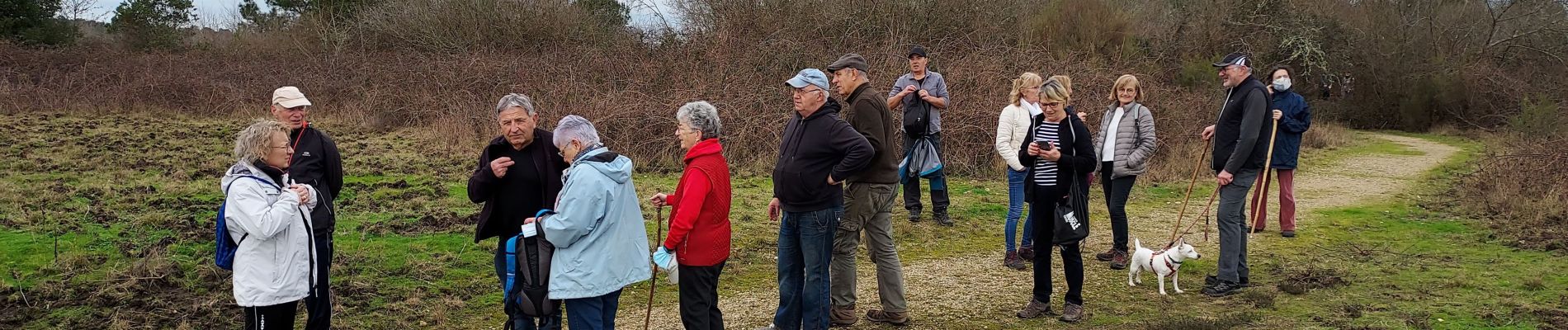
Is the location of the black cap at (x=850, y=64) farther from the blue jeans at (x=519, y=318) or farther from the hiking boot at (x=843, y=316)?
the blue jeans at (x=519, y=318)

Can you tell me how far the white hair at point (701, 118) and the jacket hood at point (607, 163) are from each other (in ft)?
1.13

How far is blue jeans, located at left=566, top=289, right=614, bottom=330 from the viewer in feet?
14.0

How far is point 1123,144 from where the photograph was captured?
22.2 ft

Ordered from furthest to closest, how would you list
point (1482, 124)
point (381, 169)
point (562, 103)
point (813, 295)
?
point (1482, 124) → point (562, 103) → point (381, 169) → point (813, 295)

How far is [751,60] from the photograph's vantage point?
1591 centimetres

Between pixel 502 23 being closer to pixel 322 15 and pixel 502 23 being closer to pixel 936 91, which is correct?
pixel 322 15

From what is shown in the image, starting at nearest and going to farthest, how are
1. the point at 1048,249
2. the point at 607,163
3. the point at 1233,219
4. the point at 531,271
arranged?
the point at 607,163 → the point at 531,271 → the point at 1048,249 → the point at 1233,219

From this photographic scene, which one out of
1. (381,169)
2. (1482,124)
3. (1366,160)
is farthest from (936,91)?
(1482,124)

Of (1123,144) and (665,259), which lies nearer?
(665,259)

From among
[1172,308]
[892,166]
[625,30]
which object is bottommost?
[1172,308]

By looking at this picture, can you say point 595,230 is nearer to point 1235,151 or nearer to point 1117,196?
point 1235,151

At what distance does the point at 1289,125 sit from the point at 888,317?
14.5ft

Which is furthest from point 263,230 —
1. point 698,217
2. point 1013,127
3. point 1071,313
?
point 1013,127

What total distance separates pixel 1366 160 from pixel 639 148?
1113 centimetres
